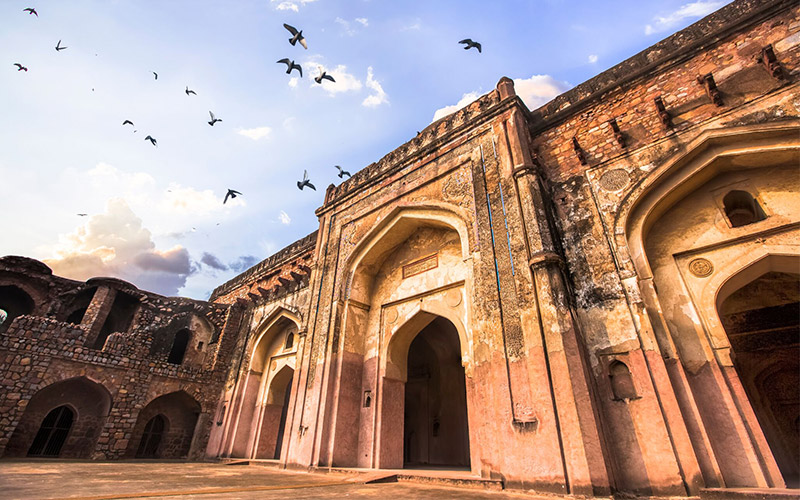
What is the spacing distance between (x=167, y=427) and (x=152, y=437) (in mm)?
406

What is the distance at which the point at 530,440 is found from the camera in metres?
4.05

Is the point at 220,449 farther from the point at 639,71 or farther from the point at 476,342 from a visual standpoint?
the point at 639,71

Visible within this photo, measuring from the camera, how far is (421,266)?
7.26 metres

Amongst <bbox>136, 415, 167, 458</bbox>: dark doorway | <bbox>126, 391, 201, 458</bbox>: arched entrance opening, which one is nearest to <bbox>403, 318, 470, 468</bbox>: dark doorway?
<bbox>126, 391, 201, 458</bbox>: arched entrance opening

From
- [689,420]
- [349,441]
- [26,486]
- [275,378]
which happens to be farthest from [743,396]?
[275,378]

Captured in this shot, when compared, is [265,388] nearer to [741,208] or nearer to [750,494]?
[750,494]

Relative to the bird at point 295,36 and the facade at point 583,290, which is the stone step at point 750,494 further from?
the bird at point 295,36

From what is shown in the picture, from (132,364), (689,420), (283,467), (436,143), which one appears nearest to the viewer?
(689,420)

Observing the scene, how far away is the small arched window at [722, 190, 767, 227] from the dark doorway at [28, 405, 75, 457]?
14736 millimetres

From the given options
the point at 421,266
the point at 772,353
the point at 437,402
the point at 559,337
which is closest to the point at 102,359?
the point at 437,402

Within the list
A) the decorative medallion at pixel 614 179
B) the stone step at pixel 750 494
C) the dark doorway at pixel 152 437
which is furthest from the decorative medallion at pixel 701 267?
the dark doorway at pixel 152 437

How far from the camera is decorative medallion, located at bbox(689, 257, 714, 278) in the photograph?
459 cm

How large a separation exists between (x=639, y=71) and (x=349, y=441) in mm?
7583

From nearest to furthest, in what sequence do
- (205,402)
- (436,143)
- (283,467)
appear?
1. (283,467)
2. (436,143)
3. (205,402)
